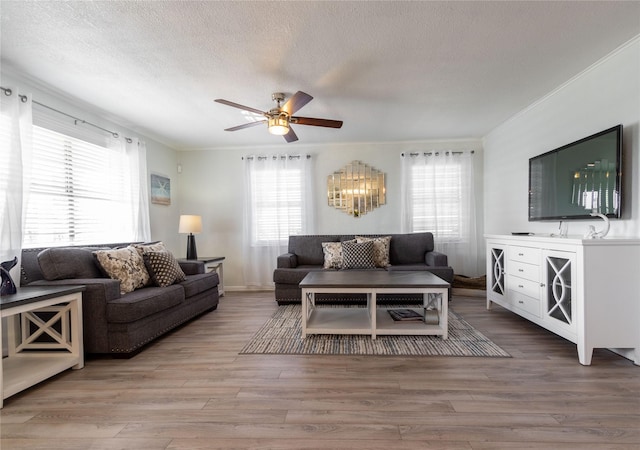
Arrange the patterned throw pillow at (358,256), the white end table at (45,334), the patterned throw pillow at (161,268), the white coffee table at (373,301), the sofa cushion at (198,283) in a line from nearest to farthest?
the white end table at (45,334), the white coffee table at (373,301), the patterned throw pillow at (161,268), the sofa cushion at (198,283), the patterned throw pillow at (358,256)

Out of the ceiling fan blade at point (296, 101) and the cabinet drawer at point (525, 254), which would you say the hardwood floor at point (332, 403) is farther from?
the ceiling fan blade at point (296, 101)

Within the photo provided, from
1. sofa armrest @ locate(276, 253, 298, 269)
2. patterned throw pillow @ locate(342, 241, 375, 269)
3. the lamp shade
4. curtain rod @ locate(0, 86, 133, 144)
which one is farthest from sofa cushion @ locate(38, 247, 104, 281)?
patterned throw pillow @ locate(342, 241, 375, 269)

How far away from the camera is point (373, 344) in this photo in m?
2.62

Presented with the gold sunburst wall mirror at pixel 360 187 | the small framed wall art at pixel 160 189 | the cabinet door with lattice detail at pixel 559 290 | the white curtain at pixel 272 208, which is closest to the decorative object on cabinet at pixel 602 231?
the cabinet door with lattice detail at pixel 559 290

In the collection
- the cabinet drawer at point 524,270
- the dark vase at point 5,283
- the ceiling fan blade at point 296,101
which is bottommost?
the cabinet drawer at point 524,270

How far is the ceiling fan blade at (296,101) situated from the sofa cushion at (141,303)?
2009 millimetres

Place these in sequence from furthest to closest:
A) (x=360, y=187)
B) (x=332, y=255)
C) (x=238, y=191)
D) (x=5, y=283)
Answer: (x=238, y=191)
(x=360, y=187)
(x=332, y=255)
(x=5, y=283)

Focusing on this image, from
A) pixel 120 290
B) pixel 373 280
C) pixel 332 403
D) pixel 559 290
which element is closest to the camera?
pixel 332 403

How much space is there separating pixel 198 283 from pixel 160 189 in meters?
2.03

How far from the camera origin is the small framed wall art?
4443mm

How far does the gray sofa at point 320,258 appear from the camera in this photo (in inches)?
156

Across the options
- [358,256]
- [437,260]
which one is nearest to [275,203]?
[358,256]

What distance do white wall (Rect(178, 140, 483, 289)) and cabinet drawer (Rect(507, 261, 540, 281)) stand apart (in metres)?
2.03

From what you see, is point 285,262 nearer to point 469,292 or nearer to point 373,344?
point 373,344
